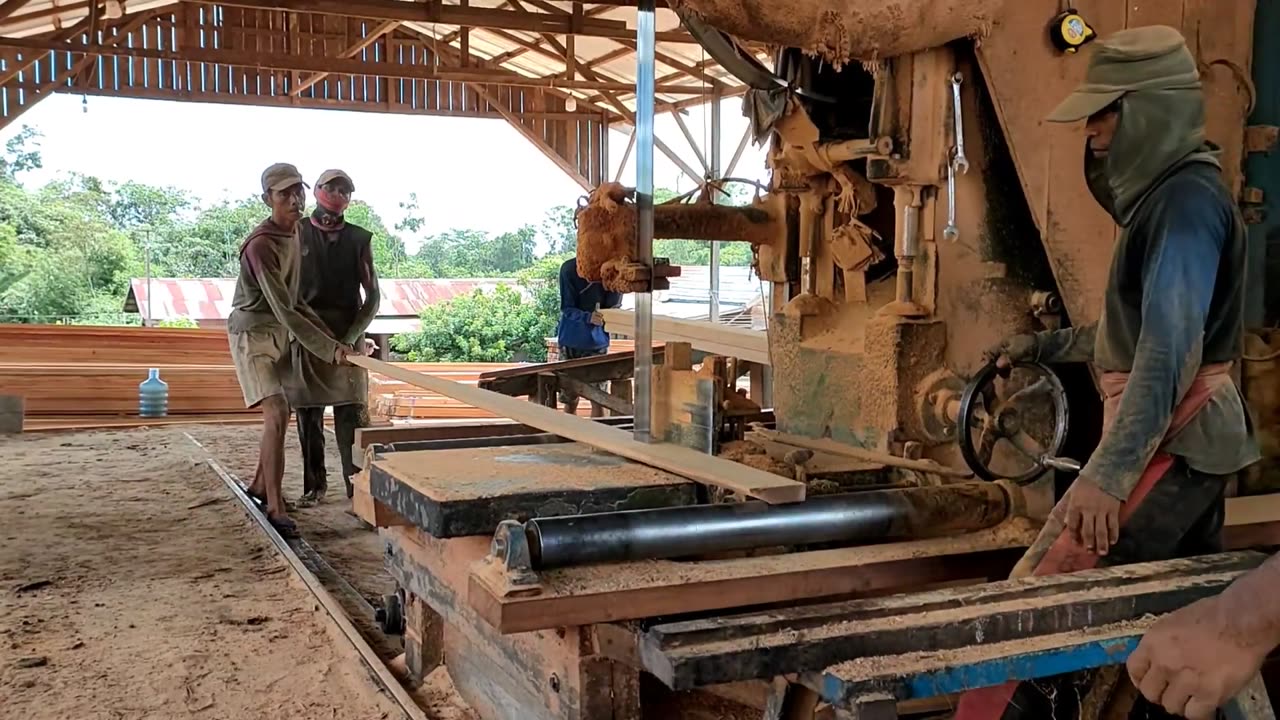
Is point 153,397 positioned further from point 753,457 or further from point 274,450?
point 753,457

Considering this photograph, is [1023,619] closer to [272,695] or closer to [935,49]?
[935,49]

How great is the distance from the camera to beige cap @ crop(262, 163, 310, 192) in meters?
4.99

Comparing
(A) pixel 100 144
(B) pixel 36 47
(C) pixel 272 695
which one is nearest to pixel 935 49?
(C) pixel 272 695

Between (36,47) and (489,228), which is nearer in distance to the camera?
(36,47)

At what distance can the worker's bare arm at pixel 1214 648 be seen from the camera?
1.50m

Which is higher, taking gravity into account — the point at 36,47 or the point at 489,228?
the point at 36,47

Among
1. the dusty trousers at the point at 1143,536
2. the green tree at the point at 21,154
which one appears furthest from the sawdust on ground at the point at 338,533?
the green tree at the point at 21,154

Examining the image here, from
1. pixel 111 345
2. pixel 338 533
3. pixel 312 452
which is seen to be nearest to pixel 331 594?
pixel 338 533

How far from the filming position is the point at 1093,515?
1952 mm

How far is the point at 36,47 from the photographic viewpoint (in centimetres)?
1063

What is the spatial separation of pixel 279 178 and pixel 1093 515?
407cm

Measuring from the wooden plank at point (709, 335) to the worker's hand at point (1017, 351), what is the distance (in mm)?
1918

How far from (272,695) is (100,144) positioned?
17.9 m

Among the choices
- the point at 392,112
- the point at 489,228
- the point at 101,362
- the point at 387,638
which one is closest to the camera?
the point at 387,638
